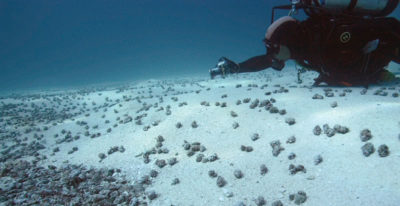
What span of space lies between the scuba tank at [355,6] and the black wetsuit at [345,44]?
0.20 metres

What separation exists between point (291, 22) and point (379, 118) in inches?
108

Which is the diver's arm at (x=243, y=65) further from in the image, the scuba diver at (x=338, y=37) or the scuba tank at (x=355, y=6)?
the scuba tank at (x=355, y=6)

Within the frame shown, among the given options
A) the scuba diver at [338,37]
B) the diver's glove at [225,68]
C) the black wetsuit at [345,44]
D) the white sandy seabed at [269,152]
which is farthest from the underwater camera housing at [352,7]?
the diver's glove at [225,68]

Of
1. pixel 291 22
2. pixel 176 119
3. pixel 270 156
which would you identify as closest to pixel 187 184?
pixel 270 156

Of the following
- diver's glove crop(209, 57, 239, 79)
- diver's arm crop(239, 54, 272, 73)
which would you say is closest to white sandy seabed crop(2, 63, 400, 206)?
diver's glove crop(209, 57, 239, 79)

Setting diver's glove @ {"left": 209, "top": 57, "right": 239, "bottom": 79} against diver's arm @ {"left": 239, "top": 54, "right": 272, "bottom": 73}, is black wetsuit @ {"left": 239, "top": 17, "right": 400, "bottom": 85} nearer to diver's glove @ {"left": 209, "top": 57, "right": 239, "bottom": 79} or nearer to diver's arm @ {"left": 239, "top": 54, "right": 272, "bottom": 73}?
diver's arm @ {"left": 239, "top": 54, "right": 272, "bottom": 73}

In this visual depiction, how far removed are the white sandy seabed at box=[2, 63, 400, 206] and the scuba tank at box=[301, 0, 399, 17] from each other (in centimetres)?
185

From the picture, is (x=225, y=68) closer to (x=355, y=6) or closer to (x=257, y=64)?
(x=257, y=64)

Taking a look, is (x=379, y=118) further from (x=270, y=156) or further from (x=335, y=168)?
(x=270, y=156)

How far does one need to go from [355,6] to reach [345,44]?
934 mm

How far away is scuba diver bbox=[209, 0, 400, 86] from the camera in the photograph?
5.00m

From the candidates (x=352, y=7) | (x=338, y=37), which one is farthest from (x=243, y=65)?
(x=352, y=7)

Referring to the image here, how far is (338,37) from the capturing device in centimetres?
534

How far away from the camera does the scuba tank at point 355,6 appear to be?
15.7 ft
